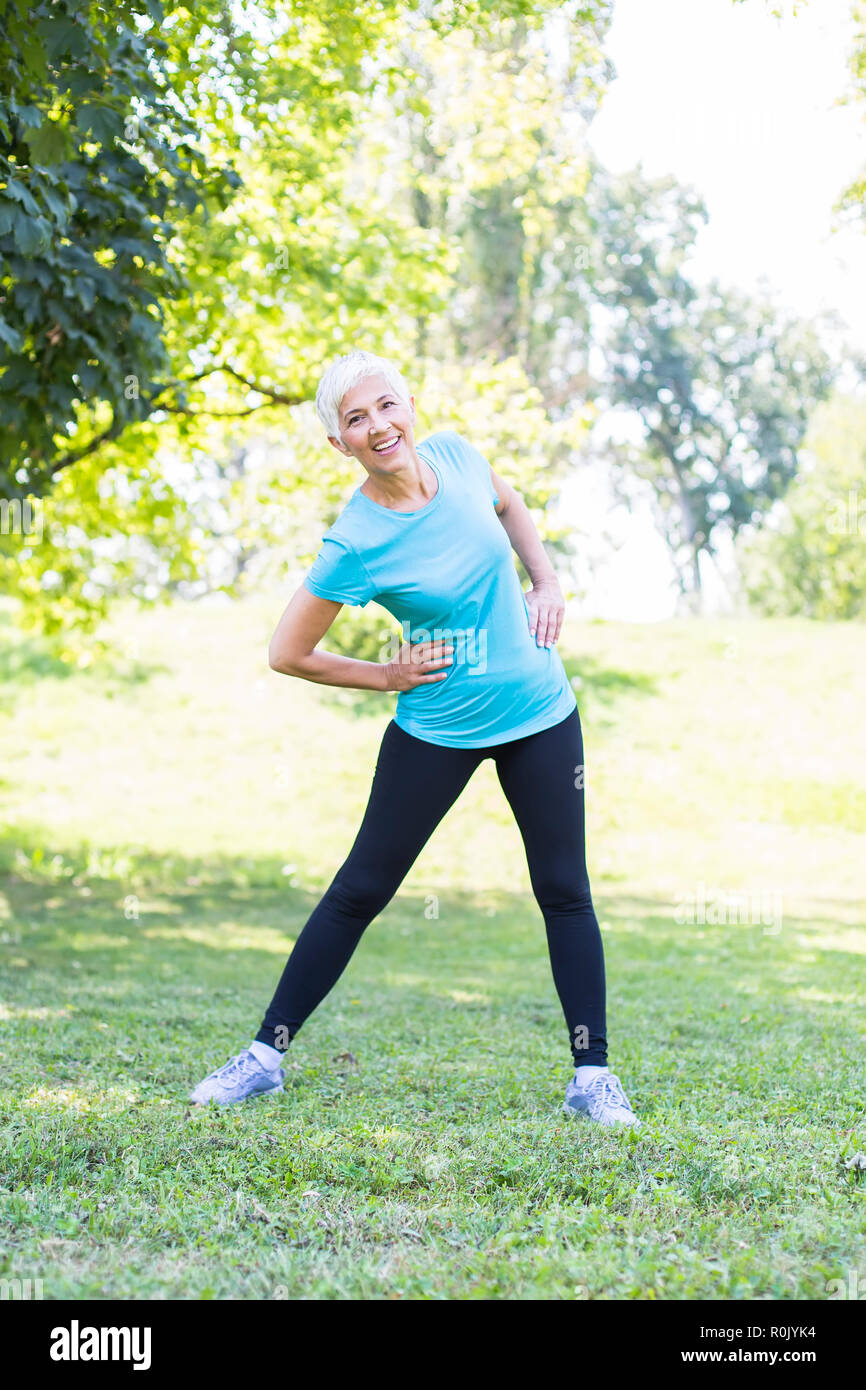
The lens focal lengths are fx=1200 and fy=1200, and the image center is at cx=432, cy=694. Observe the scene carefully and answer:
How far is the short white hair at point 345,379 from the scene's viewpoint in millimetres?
3488

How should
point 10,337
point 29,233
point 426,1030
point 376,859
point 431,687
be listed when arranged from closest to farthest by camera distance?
point 431,687
point 376,859
point 29,233
point 10,337
point 426,1030

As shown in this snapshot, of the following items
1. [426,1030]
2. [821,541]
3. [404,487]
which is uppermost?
[821,541]

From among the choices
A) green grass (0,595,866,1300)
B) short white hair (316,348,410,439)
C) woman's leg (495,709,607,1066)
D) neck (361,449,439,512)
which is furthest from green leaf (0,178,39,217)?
green grass (0,595,866,1300)

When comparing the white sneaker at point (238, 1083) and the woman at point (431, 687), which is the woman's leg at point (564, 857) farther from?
the white sneaker at point (238, 1083)

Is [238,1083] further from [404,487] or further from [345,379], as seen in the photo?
[345,379]

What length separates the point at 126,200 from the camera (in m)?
6.10

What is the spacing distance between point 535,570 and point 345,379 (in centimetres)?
90

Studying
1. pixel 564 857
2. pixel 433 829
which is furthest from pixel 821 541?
pixel 433 829

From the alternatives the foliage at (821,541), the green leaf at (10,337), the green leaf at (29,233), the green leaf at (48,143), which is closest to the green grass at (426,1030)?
the green leaf at (10,337)

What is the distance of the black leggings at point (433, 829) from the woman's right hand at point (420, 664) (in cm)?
18

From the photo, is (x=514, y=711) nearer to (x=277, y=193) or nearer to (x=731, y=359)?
(x=277, y=193)

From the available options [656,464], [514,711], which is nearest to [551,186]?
[514,711]

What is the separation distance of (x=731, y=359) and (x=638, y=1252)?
39.6 m

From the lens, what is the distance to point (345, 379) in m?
3.49
